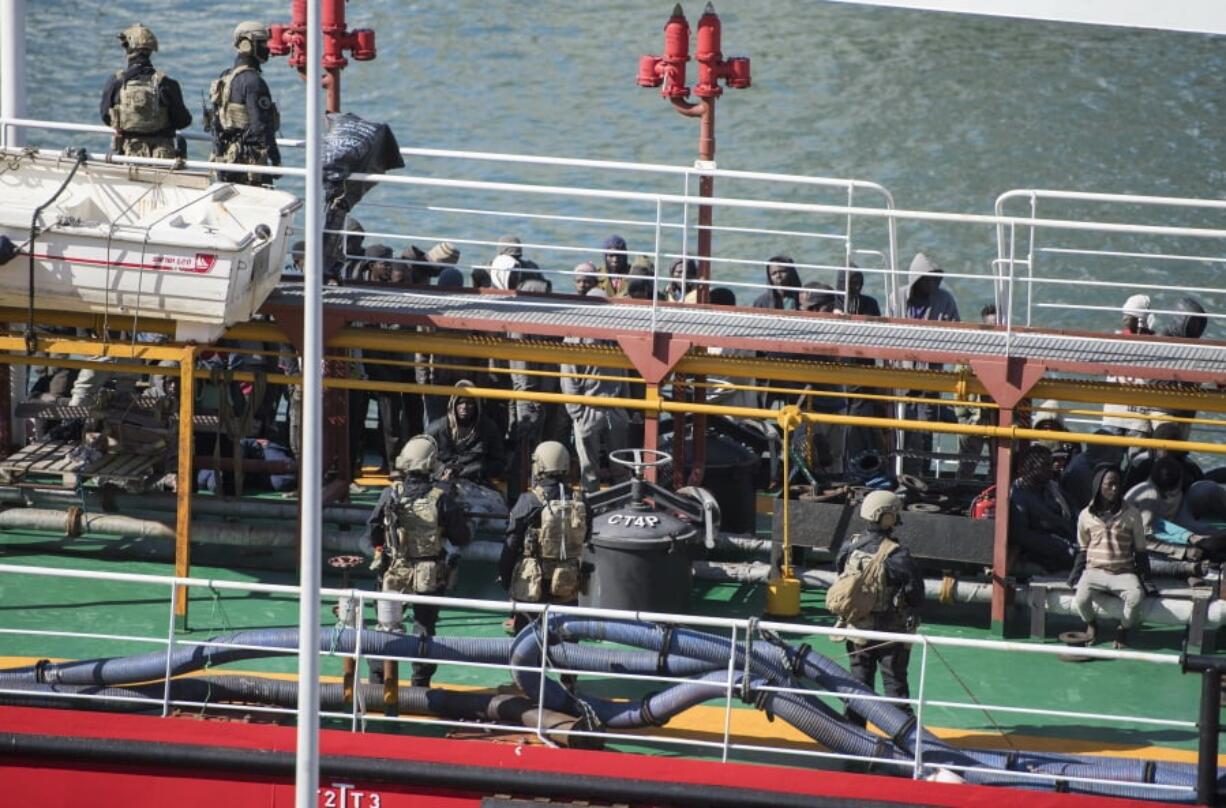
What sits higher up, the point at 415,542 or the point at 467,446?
the point at 467,446

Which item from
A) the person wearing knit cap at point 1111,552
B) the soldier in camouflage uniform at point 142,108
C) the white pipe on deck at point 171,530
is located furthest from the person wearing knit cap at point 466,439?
the person wearing knit cap at point 1111,552

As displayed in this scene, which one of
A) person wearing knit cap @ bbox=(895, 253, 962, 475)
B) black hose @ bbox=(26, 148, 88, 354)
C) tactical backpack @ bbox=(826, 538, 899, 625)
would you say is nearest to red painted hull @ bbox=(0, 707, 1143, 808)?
tactical backpack @ bbox=(826, 538, 899, 625)

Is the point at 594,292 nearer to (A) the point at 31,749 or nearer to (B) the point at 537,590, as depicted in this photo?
(B) the point at 537,590

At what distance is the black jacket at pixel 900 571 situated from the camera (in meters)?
13.0

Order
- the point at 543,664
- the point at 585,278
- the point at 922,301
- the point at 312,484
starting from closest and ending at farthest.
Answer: the point at 312,484 → the point at 543,664 → the point at 922,301 → the point at 585,278

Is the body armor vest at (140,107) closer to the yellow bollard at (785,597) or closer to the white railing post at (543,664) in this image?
the white railing post at (543,664)

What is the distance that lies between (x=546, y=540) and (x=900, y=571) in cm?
221

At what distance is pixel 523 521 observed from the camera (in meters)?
13.3

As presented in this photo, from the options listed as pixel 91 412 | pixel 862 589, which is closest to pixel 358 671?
pixel 862 589

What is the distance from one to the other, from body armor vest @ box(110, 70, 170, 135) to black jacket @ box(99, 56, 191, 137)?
22 millimetres

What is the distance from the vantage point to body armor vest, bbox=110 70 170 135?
16453 millimetres

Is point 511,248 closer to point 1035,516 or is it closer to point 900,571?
point 1035,516

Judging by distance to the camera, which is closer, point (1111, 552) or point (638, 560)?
point (638, 560)

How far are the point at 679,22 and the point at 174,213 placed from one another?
16.1 feet
